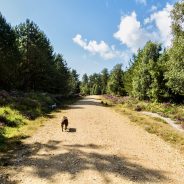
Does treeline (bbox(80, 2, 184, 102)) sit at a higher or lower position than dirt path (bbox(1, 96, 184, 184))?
higher

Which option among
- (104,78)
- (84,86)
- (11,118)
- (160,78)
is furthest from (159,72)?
(84,86)

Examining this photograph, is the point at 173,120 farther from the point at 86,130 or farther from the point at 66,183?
the point at 66,183

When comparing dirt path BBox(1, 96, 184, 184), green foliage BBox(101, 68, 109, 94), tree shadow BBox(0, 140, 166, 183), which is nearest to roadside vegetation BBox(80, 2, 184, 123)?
dirt path BBox(1, 96, 184, 184)

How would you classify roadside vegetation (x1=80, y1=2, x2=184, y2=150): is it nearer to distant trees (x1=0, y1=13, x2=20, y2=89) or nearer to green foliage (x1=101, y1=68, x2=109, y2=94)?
distant trees (x1=0, y1=13, x2=20, y2=89)

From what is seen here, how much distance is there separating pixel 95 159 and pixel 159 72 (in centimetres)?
3532

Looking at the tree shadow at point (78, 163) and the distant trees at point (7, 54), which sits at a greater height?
the distant trees at point (7, 54)

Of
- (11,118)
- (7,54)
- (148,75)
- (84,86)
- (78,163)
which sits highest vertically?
(7,54)

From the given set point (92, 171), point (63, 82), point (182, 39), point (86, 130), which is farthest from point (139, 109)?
point (63, 82)

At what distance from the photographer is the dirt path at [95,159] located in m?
10.9

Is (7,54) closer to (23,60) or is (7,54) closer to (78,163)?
(23,60)

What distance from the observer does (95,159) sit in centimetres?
1322

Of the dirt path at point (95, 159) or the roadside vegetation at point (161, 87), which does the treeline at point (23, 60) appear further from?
the dirt path at point (95, 159)

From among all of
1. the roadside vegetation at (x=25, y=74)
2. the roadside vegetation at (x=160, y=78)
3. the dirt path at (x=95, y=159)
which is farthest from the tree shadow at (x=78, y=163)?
the roadside vegetation at (x=160, y=78)

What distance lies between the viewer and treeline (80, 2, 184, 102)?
29825mm
